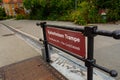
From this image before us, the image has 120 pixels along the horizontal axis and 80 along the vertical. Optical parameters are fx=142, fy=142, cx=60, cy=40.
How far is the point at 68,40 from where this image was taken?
8.68 ft

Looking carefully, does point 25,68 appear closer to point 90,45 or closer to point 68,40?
point 68,40

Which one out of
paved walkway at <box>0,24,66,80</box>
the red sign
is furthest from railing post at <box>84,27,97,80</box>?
paved walkway at <box>0,24,66,80</box>

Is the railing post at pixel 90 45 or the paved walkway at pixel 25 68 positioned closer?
the railing post at pixel 90 45

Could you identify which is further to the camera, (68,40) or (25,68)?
(25,68)

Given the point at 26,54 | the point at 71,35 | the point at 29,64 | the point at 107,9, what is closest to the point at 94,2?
the point at 107,9

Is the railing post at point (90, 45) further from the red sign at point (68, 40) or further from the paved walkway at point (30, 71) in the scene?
the paved walkway at point (30, 71)

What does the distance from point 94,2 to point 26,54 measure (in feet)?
26.4

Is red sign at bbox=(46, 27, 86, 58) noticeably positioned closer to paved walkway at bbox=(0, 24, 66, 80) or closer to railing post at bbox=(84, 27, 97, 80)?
railing post at bbox=(84, 27, 97, 80)

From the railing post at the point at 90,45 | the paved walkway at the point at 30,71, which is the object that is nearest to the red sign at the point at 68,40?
the railing post at the point at 90,45

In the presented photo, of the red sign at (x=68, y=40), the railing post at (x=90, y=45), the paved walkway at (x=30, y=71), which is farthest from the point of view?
the paved walkway at (x=30, y=71)

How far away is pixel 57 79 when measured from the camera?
10.1 ft

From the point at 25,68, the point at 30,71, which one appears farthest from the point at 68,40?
the point at 25,68

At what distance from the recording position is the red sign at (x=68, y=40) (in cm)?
233

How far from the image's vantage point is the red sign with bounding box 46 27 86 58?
2.33 m
